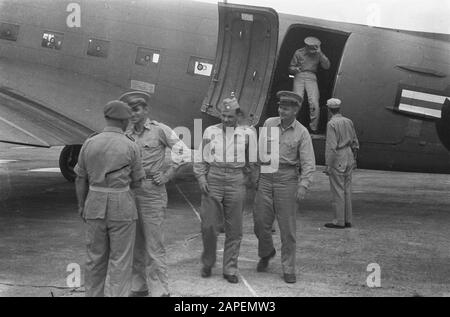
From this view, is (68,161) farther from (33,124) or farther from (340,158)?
(340,158)

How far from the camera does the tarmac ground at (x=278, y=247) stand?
667 cm

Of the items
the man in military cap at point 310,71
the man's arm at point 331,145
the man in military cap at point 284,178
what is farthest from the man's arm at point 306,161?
the man in military cap at point 310,71

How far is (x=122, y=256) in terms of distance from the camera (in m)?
5.58

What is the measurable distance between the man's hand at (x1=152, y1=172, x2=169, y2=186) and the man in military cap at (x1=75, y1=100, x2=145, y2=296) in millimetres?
635

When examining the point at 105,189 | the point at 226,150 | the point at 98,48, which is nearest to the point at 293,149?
the point at 226,150

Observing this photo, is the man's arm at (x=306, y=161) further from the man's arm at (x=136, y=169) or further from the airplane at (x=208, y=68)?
the airplane at (x=208, y=68)

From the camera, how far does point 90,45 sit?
11.7 meters

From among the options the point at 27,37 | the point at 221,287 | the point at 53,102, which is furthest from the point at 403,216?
the point at 27,37

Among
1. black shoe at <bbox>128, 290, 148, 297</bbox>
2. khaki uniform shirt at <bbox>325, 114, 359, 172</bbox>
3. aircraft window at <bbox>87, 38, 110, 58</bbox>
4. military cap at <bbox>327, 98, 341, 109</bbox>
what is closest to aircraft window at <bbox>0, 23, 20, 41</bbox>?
aircraft window at <bbox>87, 38, 110, 58</bbox>

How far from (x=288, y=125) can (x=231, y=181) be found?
999 mm

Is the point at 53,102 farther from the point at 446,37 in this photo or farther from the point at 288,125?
the point at 446,37

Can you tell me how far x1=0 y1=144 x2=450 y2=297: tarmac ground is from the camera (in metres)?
6.67

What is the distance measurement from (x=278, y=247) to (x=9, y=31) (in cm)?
701
